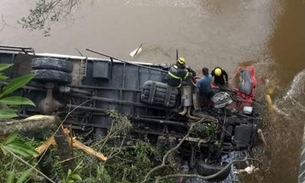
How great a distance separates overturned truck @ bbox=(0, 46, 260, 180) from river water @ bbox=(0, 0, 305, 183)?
2.17 metres

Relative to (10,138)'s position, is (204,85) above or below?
above

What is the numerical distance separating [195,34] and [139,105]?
3417 millimetres

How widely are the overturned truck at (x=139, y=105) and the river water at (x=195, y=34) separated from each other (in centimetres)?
217

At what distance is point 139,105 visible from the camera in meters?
7.18

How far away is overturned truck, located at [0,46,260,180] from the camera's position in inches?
272

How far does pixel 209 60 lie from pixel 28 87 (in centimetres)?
429

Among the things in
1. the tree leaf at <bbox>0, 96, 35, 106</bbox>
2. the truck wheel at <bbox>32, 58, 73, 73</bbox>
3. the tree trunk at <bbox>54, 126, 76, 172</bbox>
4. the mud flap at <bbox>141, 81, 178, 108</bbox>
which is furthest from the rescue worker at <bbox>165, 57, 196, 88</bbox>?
the tree leaf at <bbox>0, 96, 35, 106</bbox>

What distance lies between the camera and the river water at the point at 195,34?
9.55 meters

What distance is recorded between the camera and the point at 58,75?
669 centimetres

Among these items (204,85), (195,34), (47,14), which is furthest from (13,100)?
(47,14)

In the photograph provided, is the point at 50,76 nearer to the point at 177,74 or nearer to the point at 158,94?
the point at 158,94

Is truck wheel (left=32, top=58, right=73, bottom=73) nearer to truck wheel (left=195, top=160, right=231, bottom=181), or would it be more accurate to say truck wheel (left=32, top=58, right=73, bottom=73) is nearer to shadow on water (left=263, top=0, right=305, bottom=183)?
truck wheel (left=195, top=160, right=231, bottom=181)

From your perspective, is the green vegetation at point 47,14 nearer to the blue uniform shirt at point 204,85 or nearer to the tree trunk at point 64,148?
the blue uniform shirt at point 204,85

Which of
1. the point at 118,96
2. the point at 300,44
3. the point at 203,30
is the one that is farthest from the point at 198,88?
the point at 300,44
